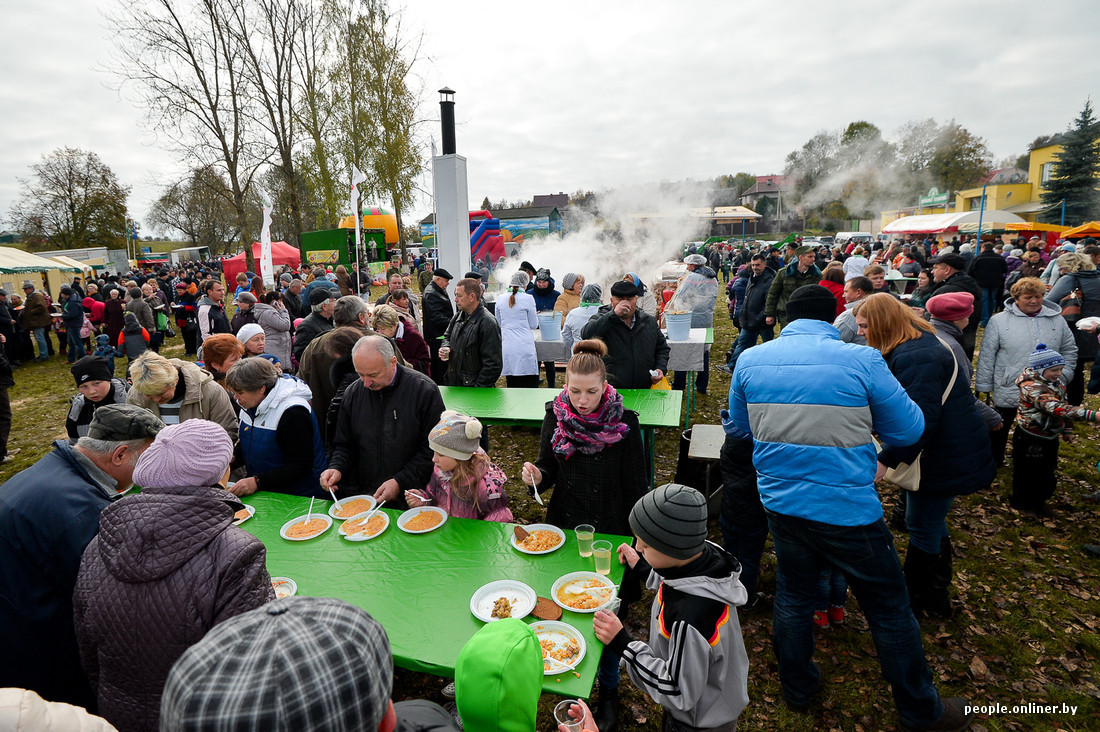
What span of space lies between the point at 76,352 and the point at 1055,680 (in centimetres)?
1827

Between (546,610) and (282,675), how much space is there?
4.85 feet

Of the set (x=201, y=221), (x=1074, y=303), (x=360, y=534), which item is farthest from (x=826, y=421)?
(x=201, y=221)

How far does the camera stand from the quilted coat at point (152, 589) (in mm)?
1579

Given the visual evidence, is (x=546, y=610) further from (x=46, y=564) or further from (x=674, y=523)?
(x=46, y=564)

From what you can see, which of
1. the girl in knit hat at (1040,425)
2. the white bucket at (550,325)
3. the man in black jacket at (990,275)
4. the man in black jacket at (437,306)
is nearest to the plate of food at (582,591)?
the girl in knit hat at (1040,425)

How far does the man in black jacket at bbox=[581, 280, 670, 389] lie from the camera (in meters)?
5.22

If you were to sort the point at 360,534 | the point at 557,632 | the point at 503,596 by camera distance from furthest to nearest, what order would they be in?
1. the point at 360,534
2. the point at 503,596
3. the point at 557,632

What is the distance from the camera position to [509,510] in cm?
325

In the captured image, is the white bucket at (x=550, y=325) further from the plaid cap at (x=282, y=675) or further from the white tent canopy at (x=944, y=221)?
the white tent canopy at (x=944, y=221)

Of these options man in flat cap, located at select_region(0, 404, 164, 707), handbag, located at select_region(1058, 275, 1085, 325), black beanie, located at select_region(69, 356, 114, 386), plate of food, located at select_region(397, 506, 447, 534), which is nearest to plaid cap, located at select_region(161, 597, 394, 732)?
man in flat cap, located at select_region(0, 404, 164, 707)

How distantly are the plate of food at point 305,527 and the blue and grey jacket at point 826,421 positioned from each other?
8.27ft

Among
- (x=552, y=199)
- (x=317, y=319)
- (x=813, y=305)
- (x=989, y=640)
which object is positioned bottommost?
(x=989, y=640)

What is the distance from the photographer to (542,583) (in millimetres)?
2424

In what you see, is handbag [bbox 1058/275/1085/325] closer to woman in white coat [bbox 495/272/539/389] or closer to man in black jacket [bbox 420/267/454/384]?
woman in white coat [bbox 495/272/539/389]
